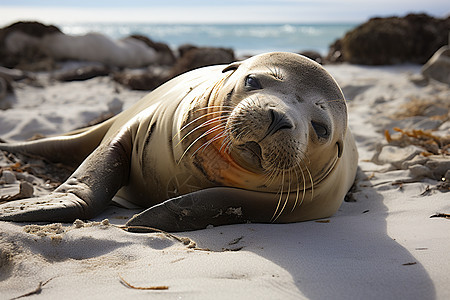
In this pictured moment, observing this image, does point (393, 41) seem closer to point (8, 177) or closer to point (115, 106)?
point (115, 106)

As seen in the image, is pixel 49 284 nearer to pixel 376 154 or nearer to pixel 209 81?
pixel 209 81

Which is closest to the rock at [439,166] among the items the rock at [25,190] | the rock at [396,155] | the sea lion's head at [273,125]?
the rock at [396,155]

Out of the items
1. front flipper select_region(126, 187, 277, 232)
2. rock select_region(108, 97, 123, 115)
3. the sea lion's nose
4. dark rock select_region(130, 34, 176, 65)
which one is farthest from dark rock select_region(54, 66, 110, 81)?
the sea lion's nose

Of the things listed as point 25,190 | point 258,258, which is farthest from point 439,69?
point 258,258

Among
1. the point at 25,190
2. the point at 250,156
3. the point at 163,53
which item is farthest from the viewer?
the point at 163,53

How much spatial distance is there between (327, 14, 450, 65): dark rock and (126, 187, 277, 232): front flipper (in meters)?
8.09

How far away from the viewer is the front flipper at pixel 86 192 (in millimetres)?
2783

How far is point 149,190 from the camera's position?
3309mm

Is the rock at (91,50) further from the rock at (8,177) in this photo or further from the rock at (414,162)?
the rock at (414,162)

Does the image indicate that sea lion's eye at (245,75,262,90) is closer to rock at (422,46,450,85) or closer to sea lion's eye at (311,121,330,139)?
sea lion's eye at (311,121,330,139)

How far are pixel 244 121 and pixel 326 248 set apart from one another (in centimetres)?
69

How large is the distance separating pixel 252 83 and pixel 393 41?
8.37 meters

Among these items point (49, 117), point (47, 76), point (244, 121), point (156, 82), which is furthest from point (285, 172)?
point (47, 76)

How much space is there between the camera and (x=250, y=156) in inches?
106
